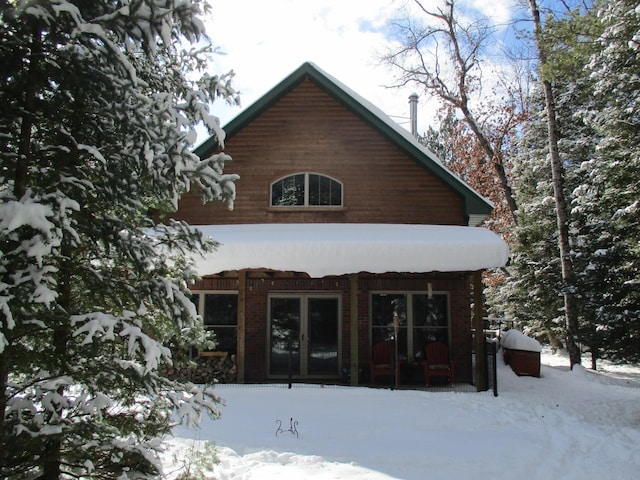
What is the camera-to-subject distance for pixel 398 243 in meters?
11.0

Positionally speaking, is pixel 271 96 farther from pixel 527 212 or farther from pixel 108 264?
pixel 527 212

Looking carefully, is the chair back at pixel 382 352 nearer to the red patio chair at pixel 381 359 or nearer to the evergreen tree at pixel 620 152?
the red patio chair at pixel 381 359

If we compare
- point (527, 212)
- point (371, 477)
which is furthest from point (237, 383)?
point (527, 212)

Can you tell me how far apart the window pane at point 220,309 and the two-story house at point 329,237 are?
25 millimetres

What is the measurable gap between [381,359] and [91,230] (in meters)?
9.35

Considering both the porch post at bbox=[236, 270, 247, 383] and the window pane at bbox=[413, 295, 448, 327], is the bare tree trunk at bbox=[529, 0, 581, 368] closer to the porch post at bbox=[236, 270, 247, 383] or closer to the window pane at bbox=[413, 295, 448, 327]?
the window pane at bbox=[413, 295, 448, 327]

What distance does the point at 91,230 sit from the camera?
394 centimetres

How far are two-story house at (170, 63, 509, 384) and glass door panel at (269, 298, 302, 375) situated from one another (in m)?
0.02

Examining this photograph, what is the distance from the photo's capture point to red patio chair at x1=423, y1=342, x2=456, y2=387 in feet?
37.9

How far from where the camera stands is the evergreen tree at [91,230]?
3512 millimetres

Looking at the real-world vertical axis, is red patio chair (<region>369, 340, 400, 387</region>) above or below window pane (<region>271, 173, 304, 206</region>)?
below

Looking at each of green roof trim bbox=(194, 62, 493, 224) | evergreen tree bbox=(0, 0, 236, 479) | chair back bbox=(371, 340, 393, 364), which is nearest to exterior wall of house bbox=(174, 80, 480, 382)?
green roof trim bbox=(194, 62, 493, 224)

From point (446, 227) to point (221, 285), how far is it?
5.71 m

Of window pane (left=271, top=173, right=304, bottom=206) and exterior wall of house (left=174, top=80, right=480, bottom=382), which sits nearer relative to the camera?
exterior wall of house (left=174, top=80, right=480, bottom=382)
